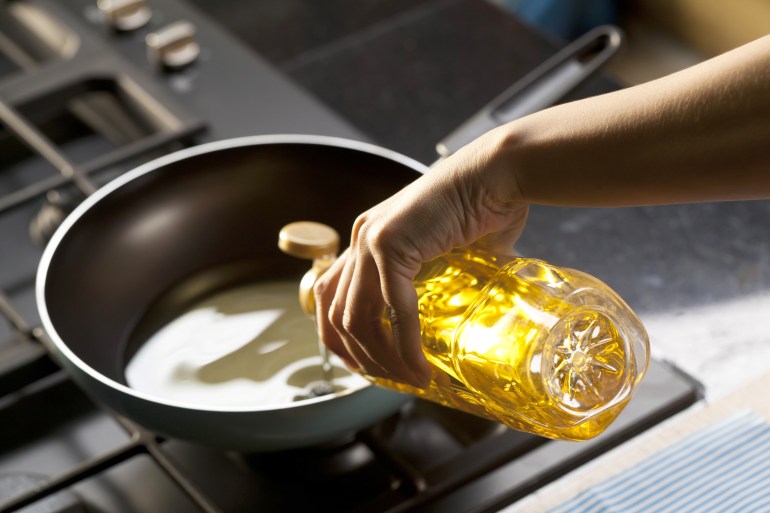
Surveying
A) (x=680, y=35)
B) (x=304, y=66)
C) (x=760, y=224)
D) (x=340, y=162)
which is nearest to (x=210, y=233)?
(x=340, y=162)

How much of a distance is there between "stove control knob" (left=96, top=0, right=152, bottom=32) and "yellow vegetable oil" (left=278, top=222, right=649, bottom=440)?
0.64 metres

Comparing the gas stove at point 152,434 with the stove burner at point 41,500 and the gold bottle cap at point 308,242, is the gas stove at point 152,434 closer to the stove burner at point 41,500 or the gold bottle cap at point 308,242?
the stove burner at point 41,500

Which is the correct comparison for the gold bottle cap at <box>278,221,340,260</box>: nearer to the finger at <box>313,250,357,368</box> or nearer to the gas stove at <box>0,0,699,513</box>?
the finger at <box>313,250,357,368</box>

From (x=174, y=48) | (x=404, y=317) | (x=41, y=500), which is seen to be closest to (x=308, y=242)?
(x=404, y=317)

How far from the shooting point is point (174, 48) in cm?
104

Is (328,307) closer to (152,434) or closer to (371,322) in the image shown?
(371,322)

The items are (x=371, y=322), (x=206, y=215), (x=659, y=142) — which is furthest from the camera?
(x=206, y=215)

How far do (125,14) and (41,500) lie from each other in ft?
1.86

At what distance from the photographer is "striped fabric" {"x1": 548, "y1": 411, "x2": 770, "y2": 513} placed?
2.18ft

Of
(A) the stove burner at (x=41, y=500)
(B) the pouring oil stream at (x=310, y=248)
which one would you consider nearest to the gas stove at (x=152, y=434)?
(A) the stove burner at (x=41, y=500)

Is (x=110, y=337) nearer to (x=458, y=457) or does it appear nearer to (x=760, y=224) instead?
(x=458, y=457)

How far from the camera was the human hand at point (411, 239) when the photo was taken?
55cm

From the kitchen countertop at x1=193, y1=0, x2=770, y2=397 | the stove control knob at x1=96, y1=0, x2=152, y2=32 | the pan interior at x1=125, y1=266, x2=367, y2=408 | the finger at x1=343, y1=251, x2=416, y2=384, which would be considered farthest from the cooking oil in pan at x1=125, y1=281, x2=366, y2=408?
the stove control knob at x1=96, y1=0, x2=152, y2=32

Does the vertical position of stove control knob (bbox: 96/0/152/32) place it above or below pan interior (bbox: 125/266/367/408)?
above
